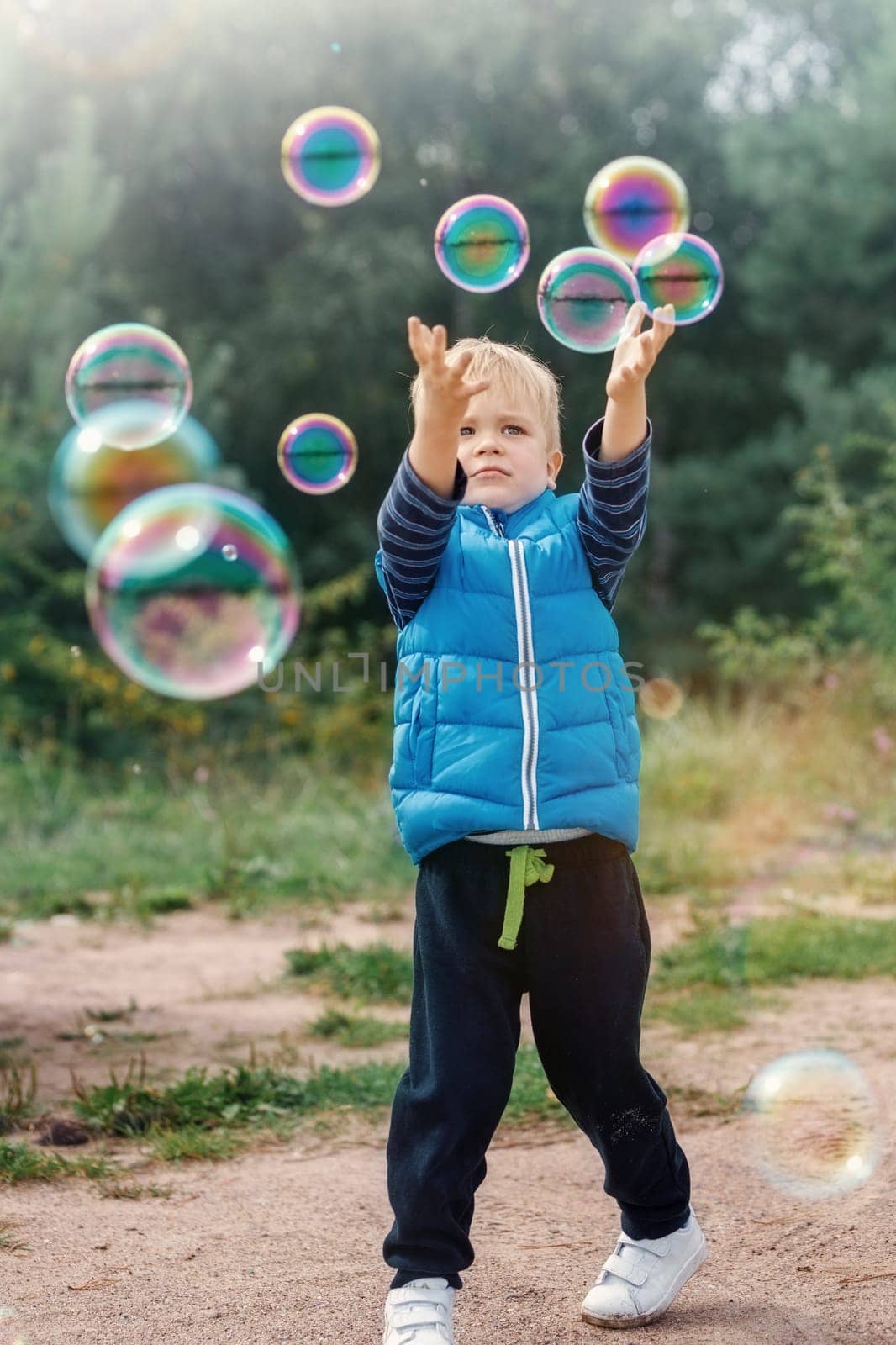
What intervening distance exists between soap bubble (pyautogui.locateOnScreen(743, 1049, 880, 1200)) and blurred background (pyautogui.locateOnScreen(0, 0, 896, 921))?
320 cm

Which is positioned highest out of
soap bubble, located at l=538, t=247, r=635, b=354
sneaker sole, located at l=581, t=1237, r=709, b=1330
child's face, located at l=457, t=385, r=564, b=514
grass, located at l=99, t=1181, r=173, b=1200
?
soap bubble, located at l=538, t=247, r=635, b=354

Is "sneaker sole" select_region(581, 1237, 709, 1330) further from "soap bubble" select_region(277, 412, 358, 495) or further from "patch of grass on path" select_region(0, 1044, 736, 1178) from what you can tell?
"soap bubble" select_region(277, 412, 358, 495)

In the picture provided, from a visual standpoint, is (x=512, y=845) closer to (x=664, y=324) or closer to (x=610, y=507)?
(x=610, y=507)

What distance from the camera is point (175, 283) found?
51.8 ft

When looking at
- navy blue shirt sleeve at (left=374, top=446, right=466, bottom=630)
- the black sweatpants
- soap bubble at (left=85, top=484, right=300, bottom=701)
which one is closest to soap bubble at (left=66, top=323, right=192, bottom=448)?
soap bubble at (left=85, top=484, right=300, bottom=701)

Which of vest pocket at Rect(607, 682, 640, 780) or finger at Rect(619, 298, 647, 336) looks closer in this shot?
vest pocket at Rect(607, 682, 640, 780)

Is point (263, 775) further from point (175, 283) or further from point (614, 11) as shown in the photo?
point (614, 11)

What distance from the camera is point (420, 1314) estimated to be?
2.17m

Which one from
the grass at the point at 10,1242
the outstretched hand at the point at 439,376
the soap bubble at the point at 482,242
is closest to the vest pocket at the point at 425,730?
the outstretched hand at the point at 439,376

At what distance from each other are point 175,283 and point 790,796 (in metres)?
10.5

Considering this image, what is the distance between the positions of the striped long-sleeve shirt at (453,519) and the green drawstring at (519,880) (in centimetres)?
45

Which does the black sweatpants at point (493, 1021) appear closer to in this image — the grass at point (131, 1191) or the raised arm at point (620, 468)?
the raised arm at point (620, 468)

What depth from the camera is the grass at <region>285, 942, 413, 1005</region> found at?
4.67 meters

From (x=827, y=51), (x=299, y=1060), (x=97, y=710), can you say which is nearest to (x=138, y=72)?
(x=97, y=710)
